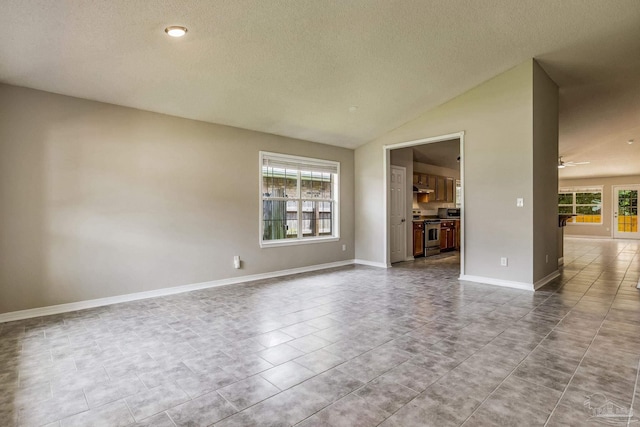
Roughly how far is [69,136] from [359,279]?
4.31 metres

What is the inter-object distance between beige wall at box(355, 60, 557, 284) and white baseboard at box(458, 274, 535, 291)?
1.7 inches

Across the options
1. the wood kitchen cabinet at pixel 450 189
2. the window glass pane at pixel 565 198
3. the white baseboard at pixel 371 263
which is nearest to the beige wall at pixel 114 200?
the white baseboard at pixel 371 263

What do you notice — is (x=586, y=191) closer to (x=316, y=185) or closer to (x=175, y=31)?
(x=316, y=185)

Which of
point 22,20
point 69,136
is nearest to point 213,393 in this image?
point 22,20

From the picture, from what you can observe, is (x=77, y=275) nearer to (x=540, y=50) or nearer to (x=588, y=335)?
(x=588, y=335)

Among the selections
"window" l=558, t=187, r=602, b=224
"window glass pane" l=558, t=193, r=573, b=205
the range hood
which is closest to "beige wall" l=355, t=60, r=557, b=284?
the range hood

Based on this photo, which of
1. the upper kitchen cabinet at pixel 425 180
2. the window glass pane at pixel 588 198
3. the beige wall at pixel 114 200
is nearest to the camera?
the beige wall at pixel 114 200

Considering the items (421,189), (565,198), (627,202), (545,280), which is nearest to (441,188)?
(421,189)

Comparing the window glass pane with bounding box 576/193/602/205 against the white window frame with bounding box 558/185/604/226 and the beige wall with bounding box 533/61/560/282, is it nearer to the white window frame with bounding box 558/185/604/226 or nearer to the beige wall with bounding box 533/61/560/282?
the white window frame with bounding box 558/185/604/226

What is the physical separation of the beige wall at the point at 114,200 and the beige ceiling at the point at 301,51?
0.92 feet

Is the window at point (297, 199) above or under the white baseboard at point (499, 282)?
above

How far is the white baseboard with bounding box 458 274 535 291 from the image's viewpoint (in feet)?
15.4

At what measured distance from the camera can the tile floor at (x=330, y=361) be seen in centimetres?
194

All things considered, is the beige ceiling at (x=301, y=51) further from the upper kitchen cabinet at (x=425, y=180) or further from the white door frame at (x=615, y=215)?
the white door frame at (x=615, y=215)
